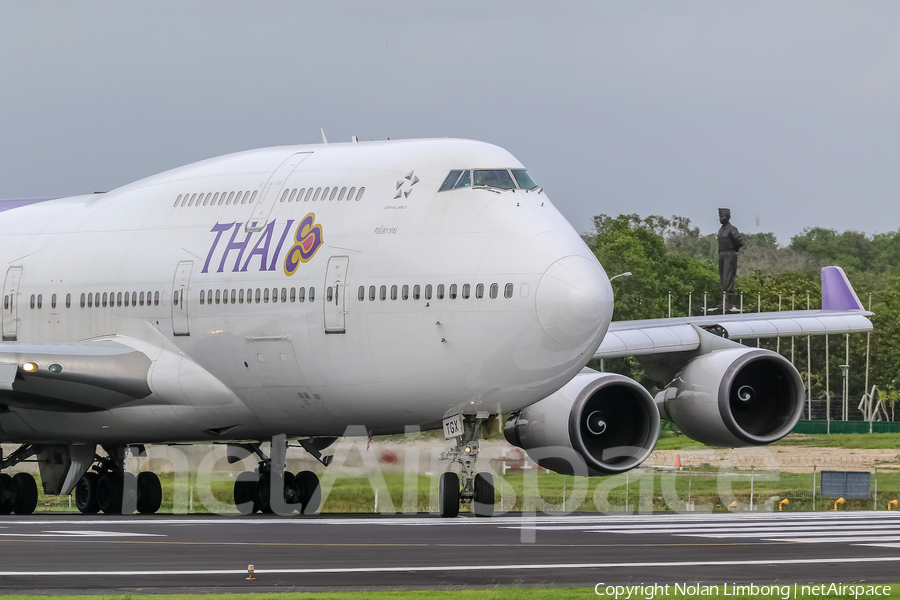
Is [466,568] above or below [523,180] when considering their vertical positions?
below

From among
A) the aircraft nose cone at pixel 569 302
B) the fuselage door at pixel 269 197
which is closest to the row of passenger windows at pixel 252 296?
the fuselage door at pixel 269 197

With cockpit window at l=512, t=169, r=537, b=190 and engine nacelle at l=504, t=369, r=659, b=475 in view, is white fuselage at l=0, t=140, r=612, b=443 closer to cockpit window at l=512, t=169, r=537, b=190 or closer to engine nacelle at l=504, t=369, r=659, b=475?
cockpit window at l=512, t=169, r=537, b=190

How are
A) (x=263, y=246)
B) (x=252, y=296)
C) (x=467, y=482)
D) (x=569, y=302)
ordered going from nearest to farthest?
(x=569, y=302) < (x=467, y=482) < (x=252, y=296) < (x=263, y=246)

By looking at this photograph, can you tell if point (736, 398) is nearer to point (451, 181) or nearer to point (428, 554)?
point (451, 181)

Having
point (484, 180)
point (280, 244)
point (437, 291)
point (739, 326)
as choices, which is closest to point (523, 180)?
point (484, 180)

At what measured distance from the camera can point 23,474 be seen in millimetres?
27594

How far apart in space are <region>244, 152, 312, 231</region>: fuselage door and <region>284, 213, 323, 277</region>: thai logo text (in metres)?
0.84

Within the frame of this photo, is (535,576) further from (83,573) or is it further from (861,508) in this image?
(861,508)

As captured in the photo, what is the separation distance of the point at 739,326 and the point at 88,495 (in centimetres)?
1210

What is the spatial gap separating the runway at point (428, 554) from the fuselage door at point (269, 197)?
4928 mm

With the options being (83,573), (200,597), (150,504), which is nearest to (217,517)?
(150,504)

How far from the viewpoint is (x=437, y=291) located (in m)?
21.5

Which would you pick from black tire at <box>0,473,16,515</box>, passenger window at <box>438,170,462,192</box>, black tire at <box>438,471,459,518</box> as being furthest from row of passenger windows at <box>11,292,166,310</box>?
black tire at <box>438,471,459,518</box>

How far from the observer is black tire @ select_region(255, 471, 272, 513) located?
86.9 ft
